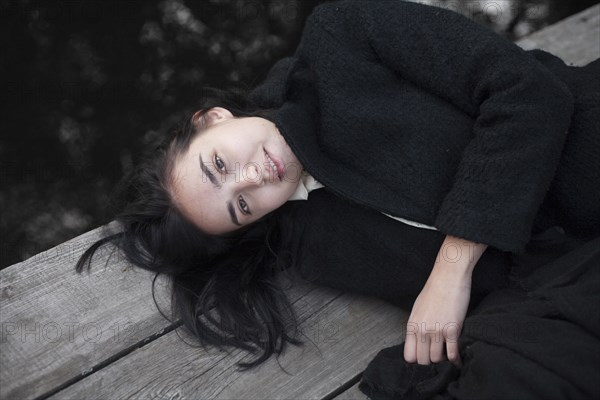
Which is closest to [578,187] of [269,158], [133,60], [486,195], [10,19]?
[486,195]

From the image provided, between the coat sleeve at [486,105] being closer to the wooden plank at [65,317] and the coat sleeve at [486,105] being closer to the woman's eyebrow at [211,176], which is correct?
the woman's eyebrow at [211,176]

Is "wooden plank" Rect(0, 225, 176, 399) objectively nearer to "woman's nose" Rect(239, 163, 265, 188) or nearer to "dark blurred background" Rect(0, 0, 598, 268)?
"woman's nose" Rect(239, 163, 265, 188)

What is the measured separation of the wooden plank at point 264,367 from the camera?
122cm

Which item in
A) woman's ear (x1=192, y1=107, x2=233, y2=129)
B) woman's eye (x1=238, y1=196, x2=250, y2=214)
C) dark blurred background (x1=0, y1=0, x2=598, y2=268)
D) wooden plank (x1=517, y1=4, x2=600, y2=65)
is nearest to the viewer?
woman's eye (x1=238, y1=196, x2=250, y2=214)

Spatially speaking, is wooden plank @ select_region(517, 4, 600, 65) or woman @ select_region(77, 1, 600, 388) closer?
woman @ select_region(77, 1, 600, 388)

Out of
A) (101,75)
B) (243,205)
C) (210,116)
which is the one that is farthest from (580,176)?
(101,75)

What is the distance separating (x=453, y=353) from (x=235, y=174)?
1.75 feet

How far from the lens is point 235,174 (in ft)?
4.14

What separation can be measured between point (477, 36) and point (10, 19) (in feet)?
5.97

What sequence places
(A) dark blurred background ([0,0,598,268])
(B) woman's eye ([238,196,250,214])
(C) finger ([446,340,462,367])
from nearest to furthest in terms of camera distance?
1. (C) finger ([446,340,462,367])
2. (B) woman's eye ([238,196,250,214])
3. (A) dark blurred background ([0,0,598,268])

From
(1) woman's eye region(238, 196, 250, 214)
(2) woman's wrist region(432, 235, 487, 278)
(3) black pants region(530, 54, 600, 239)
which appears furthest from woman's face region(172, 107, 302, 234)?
(3) black pants region(530, 54, 600, 239)

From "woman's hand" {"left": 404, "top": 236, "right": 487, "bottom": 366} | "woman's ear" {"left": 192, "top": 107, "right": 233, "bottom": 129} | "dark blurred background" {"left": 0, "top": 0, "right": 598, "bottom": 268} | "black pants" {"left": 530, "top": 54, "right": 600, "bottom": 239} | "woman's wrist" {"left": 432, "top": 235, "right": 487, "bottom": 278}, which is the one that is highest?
"black pants" {"left": 530, "top": 54, "right": 600, "bottom": 239}

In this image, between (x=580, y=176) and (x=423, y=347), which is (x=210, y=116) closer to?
(x=423, y=347)

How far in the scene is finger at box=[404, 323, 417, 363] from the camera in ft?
3.93
